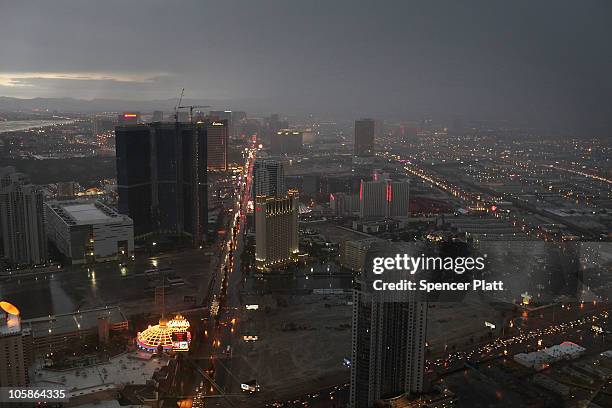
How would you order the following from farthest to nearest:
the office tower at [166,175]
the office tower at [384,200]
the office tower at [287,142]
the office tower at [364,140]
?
the office tower at [287,142]
the office tower at [364,140]
the office tower at [384,200]
the office tower at [166,175]

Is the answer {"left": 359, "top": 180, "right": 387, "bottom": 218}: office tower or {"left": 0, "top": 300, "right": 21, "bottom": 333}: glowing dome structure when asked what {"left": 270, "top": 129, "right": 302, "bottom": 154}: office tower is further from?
{"left": 0, "top": 300, "right": 21, "bottom": 333}: glowing dome structure

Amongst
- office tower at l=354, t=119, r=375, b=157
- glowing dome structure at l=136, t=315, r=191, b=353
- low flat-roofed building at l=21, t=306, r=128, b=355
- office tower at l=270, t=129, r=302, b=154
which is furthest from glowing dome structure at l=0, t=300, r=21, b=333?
office tower at l=270, t=129, r=302, b=154

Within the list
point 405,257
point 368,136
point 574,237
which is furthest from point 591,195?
point 368,136

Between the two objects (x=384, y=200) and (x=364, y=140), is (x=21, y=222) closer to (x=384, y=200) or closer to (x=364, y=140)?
(x=384, y=200)

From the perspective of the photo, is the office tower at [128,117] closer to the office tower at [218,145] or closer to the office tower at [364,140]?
the office tower at [218,145]

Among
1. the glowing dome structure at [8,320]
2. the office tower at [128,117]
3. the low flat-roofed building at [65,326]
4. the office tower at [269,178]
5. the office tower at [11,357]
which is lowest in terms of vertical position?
the low flat-roofed building at [65,326]

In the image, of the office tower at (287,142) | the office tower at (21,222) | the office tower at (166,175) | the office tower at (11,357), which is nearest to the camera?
the office tower at (11,357)

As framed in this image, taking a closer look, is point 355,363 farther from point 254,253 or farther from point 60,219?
point 60,219

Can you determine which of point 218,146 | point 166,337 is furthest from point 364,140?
point 166,337

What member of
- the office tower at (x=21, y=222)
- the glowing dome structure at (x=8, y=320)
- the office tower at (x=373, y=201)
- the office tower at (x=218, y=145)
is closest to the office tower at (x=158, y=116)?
the office tower at (x=218, y=145)
